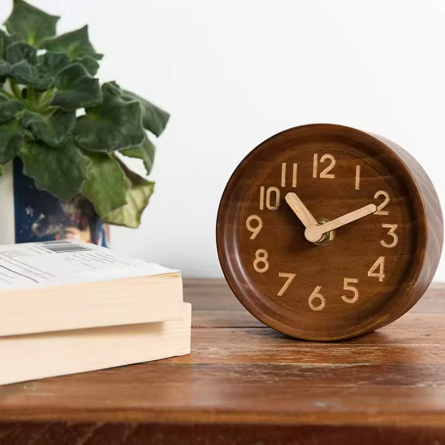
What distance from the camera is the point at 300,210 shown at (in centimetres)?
77

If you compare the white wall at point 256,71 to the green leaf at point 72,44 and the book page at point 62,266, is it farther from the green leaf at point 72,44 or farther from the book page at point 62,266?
the book page at point 62,266

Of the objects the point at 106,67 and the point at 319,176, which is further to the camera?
the point at 106,67

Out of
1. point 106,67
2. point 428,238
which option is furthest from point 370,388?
point 106,67

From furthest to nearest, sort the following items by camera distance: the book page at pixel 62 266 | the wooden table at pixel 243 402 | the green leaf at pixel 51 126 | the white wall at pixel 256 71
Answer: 1. the white wall at pixel 256 71
2. the green leaf at pixel 51 126
3. the book page at pixel 62 266
4. the wooden table at pixel 243 402

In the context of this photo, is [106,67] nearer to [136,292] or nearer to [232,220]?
[232,220]

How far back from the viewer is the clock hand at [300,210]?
0.76 m

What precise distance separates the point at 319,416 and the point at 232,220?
31cm

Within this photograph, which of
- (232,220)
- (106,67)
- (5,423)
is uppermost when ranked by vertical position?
(106,67)

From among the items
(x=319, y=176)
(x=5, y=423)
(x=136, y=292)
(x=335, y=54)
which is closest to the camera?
(x=5, y=423)

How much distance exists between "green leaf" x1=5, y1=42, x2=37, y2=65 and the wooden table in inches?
19.9

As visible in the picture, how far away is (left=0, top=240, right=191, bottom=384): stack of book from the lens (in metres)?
0.60

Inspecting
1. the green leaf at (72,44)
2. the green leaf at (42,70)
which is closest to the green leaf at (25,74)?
the green leaf at (42,70)

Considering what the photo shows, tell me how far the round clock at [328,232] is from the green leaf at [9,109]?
32 centimetres

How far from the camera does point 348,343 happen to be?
0.75 m
